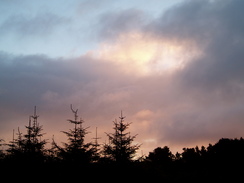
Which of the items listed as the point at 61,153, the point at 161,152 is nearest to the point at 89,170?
the point at 61,153

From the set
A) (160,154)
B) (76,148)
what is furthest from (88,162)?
(160,154)

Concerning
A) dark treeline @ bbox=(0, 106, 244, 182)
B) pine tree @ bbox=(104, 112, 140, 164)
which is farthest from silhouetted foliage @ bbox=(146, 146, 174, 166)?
pine tree @ bbox=(104, 112, 140, 164)

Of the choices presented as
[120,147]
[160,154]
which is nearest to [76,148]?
[120,147]

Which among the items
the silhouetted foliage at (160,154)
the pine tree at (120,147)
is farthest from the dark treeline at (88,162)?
the silhouetted foliage at (160,154)

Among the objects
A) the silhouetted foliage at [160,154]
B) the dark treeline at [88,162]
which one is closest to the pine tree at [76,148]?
the dark treeline at [88,162]

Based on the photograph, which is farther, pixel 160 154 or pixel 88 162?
pixel 160 154

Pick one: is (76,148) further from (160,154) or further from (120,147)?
(160,154)

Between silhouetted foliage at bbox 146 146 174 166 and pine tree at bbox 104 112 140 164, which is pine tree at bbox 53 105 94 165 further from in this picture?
silhouetted foliage at bbox 146 146 174 166

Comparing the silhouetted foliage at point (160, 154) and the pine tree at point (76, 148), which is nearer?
the pine tree at point (76, 148)

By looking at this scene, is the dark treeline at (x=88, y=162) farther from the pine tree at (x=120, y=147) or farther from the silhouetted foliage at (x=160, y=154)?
the silhouetted foliage at (x=160, y=154)

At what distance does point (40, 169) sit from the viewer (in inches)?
461

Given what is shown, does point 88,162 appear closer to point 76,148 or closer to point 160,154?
point 76,148

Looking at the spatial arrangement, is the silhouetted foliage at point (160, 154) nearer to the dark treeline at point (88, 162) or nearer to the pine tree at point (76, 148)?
the dark treeline at point (88, 162)

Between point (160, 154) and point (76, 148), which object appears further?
point (160, 154)
